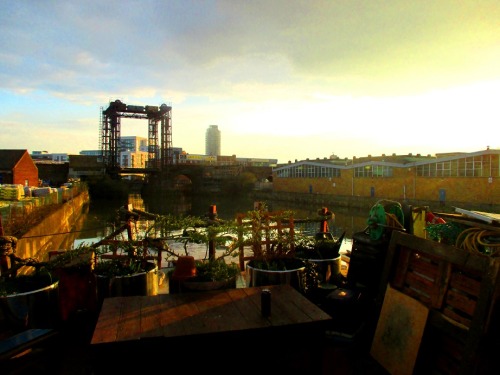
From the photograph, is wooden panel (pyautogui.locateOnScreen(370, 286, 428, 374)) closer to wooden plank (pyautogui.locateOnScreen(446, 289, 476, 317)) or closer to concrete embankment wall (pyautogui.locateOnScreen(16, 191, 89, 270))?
wooden plank (pyautogui.locateOnScreen(446, 289, 476, 317))

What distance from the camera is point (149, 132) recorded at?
82188 mm

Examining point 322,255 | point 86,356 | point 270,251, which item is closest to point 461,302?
point 270,251

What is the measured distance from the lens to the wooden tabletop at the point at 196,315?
9.18 feet

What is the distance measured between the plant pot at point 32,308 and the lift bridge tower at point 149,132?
75523 millimetres

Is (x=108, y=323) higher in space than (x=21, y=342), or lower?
higher

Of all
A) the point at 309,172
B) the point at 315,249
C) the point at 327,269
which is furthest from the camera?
the point at 309,172

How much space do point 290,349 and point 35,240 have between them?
47.4 ft

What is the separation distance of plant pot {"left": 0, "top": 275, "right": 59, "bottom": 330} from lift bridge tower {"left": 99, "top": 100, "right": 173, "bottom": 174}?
7552cm

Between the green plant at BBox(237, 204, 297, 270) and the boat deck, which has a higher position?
the green plant at BBox(237, 204, 297, 270)

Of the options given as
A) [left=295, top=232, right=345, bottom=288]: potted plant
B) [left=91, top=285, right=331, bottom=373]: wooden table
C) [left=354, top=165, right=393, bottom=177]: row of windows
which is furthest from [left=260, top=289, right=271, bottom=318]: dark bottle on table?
[left=354, top=165, right=393, bottom=177]: row of windows

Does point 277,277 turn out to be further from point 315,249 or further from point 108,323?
point 108,323

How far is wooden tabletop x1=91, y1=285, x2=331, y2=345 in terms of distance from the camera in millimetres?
2797

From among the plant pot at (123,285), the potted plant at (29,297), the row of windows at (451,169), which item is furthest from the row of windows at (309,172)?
the potted plant at (29,297)

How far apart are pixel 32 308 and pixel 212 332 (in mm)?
2347
